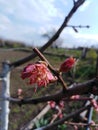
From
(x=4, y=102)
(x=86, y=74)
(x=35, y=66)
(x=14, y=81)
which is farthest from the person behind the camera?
(x=86, y=74)

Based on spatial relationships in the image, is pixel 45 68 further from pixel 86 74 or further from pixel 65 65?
pixel 86 74

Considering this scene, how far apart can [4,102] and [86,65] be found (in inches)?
204

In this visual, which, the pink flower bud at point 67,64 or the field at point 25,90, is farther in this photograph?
the field at point 25,90

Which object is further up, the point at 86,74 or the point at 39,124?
the point at 86,74

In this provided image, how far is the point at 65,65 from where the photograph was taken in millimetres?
607

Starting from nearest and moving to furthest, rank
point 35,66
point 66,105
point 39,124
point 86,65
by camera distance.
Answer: point 35,66
point 39,124
point 66,105
point 86,65

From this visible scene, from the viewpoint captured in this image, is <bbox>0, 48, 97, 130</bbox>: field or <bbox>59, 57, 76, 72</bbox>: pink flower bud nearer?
<bbox>59, 57, 76, 72</bbox>: pink flower bud

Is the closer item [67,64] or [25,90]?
[67,64]

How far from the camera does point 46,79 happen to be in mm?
593

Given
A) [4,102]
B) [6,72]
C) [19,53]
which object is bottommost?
[4,102]

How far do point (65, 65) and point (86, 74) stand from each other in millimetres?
5380

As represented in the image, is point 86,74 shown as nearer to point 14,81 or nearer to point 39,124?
point 14,81

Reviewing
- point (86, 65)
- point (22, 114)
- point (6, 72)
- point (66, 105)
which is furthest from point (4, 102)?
point (86, 65)

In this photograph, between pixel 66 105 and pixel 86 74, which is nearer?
pixel 66 105
